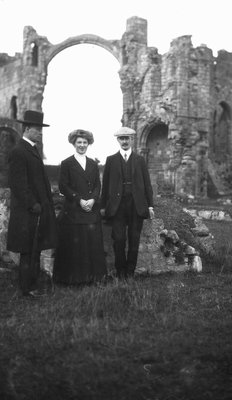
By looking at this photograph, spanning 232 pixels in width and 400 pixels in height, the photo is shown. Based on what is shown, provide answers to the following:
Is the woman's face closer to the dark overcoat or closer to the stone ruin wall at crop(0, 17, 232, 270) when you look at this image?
the dark overcoat

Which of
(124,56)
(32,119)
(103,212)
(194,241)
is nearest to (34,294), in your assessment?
(103,212)

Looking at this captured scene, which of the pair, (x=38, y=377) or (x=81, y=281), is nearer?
(x=38, y=377)

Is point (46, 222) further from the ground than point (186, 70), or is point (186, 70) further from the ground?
point (186, 70)

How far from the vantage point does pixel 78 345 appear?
3684 millimetres

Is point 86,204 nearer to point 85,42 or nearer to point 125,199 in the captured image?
point 125,199

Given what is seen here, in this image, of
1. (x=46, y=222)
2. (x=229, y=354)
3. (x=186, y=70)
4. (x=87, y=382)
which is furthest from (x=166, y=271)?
(x=186, y=70)

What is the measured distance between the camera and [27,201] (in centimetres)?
543

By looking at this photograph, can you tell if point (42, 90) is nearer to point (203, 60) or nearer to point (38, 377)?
point (203, 60)

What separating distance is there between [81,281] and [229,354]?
2538mm

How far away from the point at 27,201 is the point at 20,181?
239 mm

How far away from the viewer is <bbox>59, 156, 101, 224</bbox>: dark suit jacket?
5.91 metres

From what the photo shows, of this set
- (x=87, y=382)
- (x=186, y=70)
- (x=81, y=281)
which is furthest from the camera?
(x=186, y=70)

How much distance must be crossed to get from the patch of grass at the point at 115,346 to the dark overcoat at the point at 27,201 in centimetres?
61

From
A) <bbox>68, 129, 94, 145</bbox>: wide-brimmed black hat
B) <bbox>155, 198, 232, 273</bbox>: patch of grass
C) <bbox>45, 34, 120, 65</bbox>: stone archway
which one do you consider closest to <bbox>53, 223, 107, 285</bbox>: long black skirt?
<bbox>68, 129, 94, 145</bbox>: wide-brimmed black hat
